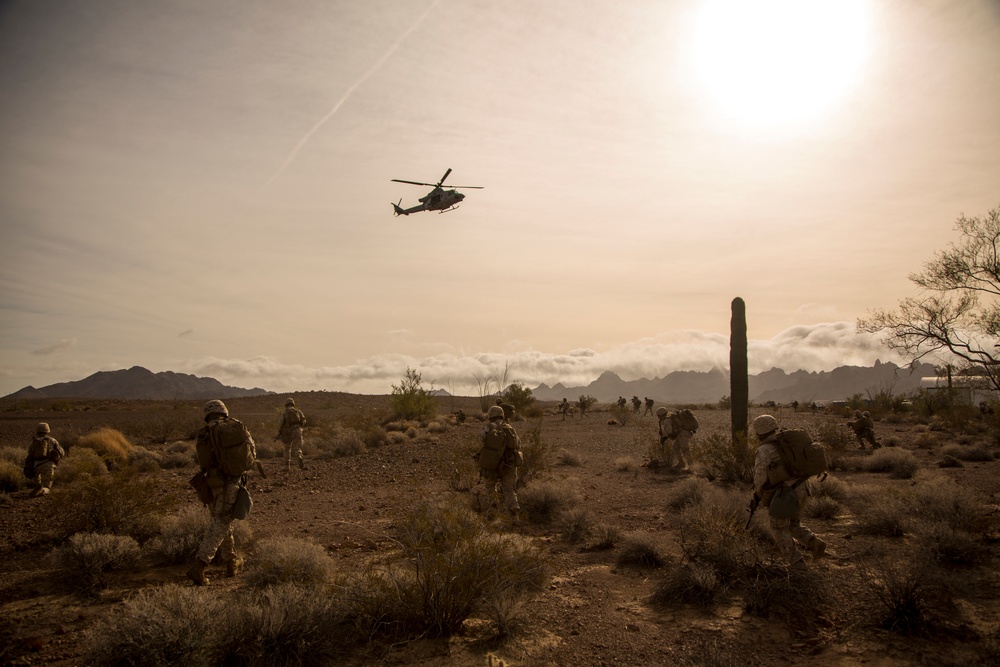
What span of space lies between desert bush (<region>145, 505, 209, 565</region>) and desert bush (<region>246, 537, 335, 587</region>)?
5.19ft

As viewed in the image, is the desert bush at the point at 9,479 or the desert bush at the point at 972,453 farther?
the desert bush at the point at 972,453

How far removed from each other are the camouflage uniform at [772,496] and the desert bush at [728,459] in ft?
21.6

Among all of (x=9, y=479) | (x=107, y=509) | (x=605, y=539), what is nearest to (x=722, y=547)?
(x=605, y=539)

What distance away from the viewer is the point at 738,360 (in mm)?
17578

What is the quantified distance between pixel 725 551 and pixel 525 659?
301 centimetres

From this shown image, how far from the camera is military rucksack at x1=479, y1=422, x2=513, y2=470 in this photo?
9.53m

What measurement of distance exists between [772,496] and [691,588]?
1.47 metres

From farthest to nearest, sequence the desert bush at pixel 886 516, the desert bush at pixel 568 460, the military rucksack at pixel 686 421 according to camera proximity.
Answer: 1. the desert bush at pixel 568 460
2. the military rucksack at pixel 686 421
3. the desert bush at pixel 886 516

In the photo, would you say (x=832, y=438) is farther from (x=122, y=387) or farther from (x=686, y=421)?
(x=122, y=387)

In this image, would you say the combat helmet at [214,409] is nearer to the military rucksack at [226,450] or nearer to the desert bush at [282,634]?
the military rucksack at [226,450]

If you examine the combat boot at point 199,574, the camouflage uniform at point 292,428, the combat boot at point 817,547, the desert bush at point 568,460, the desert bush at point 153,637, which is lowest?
the desert bush at point 568,460

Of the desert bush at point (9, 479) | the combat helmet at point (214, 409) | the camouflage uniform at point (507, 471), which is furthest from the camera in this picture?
the desert bush at point (9, 479)

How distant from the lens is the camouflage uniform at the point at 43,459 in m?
12.1

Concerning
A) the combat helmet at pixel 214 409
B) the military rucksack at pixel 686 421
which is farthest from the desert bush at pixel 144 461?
the military rucksack at pixel 686 421
